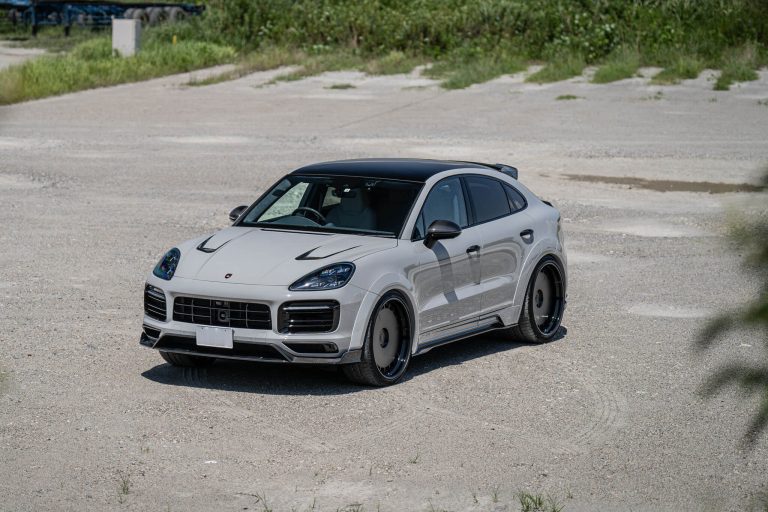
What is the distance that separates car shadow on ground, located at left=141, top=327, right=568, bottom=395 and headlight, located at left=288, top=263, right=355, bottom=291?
82 centimetres

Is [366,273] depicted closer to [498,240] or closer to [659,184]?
[498,240]

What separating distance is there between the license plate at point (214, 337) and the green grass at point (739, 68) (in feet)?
97.6

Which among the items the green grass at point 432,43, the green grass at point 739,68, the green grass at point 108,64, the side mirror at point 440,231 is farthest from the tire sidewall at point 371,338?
the green grass at point 739,68

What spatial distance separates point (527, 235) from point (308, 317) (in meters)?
2.64

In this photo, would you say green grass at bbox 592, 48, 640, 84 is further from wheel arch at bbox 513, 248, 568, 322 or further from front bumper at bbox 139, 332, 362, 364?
front bumper at bbox 139, 332, 362, 364

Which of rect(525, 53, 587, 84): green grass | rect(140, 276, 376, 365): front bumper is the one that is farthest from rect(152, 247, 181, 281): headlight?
rect(525, 53, 587, 84): green grass

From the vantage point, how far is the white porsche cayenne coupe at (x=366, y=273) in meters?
9.00

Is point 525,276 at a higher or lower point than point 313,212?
lower

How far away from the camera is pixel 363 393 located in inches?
366

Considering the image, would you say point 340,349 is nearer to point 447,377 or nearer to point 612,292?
point 447,377

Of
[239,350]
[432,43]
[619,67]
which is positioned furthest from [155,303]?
[432,43]

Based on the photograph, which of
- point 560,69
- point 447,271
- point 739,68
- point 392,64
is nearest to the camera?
point 447,271

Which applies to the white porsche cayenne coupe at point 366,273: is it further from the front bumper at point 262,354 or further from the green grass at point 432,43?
the green grass at point 432,43

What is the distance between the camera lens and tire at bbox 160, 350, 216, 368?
9844 mm
